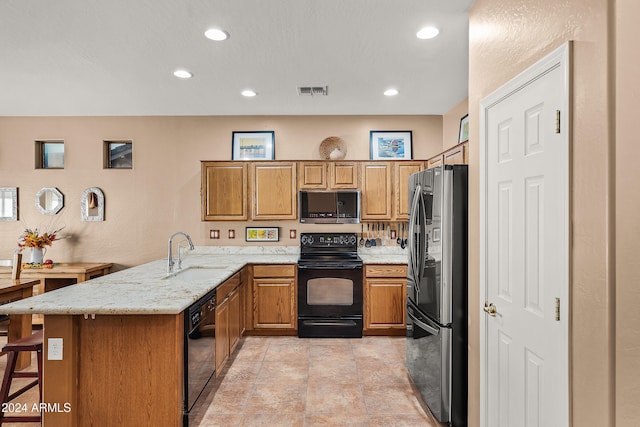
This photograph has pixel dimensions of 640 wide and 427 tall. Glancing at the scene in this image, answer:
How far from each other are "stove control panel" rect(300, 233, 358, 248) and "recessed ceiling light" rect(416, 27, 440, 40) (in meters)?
2.52

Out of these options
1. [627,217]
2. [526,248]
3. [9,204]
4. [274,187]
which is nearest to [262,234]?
[274,187]

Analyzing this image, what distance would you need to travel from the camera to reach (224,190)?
13.9ft

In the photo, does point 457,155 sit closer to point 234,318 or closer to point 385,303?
point 385,303

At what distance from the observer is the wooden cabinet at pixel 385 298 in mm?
3980

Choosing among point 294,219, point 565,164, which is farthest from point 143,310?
point 294,219

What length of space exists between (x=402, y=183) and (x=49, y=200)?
4.54 metres

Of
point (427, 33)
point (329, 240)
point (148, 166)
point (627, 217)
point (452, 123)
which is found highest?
point (427, 33)

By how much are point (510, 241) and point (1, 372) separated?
13.5ft

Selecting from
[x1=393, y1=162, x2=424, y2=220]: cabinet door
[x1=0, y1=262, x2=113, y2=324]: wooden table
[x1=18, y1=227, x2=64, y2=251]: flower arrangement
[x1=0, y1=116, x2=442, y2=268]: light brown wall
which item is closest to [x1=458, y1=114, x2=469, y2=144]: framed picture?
[x1=393, y1=162, x2=424, y2=220]: cabinet door

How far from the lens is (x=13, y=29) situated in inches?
95.2

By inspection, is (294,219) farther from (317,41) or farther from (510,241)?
(510,241)

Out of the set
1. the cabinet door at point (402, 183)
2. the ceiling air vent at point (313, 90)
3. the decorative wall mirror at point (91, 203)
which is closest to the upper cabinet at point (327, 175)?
the cabinet door at point (402, 183)

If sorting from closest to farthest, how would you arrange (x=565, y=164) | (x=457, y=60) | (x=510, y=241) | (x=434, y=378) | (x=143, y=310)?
1. (x=565, y=164)
2. (x=510, y=241)
3. (x=143, y=310)
4. (x=434, y=378)
5. (x=457, y=60)

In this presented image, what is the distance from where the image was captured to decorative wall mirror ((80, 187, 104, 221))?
4.56m
